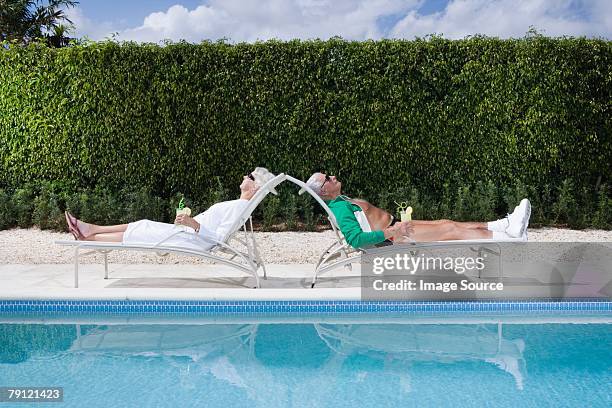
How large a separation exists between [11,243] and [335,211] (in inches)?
184

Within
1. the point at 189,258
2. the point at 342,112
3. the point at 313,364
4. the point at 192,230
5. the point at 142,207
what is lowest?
the point at 313,364

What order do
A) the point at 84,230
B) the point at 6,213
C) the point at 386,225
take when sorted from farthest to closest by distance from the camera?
the point at 6,213 < the point at 386,225 < the point at 84,230

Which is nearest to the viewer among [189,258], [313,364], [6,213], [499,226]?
[313,364]

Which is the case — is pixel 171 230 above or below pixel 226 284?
above

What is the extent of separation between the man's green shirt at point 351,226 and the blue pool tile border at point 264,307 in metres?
0.47

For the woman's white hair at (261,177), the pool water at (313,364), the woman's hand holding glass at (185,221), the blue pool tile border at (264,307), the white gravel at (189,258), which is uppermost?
the woman's white hair at (261,177)

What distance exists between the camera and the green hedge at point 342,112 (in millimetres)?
9430

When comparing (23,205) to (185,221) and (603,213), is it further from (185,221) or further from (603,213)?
(603,213)

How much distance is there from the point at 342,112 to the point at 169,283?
440 centimetres

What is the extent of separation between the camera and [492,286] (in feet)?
18.6

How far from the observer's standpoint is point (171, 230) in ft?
17.9

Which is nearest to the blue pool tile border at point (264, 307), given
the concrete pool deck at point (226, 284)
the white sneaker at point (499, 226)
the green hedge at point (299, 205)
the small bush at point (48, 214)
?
the concrete pool deck at point (226, 284)

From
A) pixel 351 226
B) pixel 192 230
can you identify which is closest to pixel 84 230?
pixel 192 230

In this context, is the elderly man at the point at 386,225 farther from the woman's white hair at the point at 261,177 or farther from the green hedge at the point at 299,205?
the green hedge at the point at 299,205
